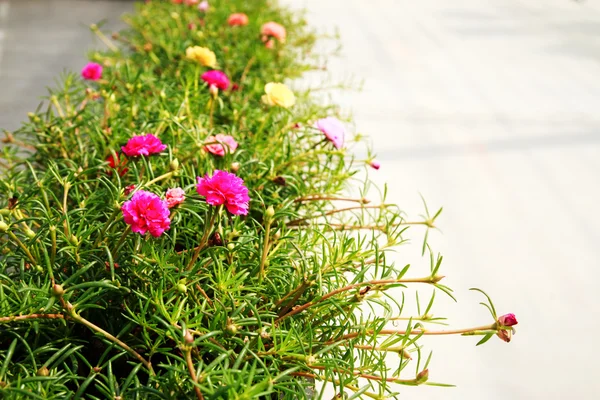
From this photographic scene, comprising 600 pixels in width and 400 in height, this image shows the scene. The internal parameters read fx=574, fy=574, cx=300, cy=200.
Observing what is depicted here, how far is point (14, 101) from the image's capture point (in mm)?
2057

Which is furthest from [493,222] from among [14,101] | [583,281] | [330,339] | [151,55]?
[14,101]

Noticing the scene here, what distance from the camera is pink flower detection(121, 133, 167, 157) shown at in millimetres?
907

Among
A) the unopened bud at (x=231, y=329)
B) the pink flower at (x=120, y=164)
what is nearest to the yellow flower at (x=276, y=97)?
the pink flower at (x=120, y=164)

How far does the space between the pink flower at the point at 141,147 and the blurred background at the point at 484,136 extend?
23.2 inches

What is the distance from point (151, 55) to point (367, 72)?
105 cm

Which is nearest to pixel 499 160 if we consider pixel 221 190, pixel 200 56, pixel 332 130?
pixel 332 130

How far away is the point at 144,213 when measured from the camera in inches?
28.4

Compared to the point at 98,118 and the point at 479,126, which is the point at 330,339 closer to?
the point at 98,118

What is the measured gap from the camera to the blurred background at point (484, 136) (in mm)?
1156

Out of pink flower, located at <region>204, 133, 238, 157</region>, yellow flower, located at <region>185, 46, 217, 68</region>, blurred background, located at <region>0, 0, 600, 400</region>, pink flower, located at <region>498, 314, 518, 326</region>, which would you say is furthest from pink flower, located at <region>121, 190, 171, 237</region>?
yellow flower, located at <region>185, 46, 217, 68</region>

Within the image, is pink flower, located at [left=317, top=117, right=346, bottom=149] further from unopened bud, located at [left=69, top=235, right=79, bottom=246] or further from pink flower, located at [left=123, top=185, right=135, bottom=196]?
unopened bud, located at [left=69, top=235, right=79, bottom=246]

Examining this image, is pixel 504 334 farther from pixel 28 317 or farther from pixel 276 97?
pixel 276 97

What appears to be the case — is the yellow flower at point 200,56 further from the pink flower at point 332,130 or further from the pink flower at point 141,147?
the pink flower at point 141,147

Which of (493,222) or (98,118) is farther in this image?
(493,222)
